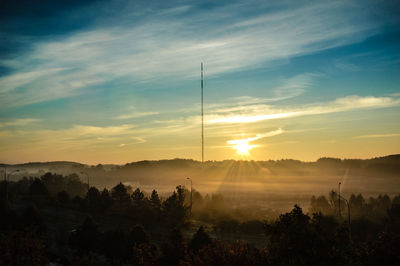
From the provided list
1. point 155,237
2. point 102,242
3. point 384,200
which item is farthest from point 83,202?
point 384,200

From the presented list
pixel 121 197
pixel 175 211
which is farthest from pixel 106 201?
pixel 175 211

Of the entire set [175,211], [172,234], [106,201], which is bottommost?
[175,211]

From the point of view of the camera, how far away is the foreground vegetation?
22.6 m

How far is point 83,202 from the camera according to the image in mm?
117562

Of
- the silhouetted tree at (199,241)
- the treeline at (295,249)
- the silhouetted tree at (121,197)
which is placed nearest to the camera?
the treeline at (295,249)

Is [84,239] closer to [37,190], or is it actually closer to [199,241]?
[199,241]

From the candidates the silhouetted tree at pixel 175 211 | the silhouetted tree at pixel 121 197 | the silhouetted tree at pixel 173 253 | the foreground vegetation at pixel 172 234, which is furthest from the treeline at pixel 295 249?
the silhouetted tree at pixel 121 197

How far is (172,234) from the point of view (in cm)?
4225

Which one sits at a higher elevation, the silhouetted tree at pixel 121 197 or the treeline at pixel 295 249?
the treeline at pixel 295 249

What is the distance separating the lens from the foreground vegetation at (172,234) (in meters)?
22.6

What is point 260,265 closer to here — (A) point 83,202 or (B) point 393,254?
(B) point 393,254

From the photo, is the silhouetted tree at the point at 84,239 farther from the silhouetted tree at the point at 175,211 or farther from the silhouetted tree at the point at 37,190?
the silhouetted tree at the point at 37,190

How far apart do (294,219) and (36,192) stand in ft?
397

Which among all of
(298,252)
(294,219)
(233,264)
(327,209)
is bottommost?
(327,209)
